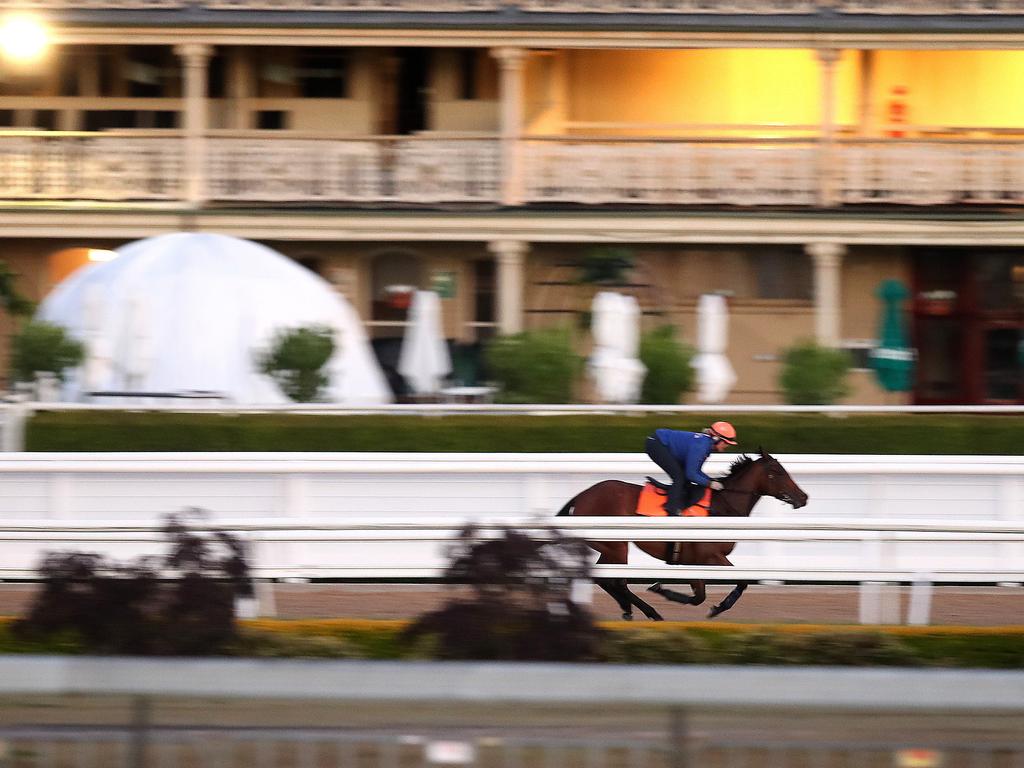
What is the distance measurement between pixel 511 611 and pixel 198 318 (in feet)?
37.4

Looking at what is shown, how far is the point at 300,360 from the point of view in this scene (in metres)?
16.6

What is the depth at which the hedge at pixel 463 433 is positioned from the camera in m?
14.8

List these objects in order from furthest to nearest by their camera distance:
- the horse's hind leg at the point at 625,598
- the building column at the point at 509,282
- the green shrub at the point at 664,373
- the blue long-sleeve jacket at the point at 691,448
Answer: the building column at the point at 509,282, the green shrub at the point at 664,373, the blue long-sleeve jacket at the point at 691,448, the horse's hind leg at the point at 625,598

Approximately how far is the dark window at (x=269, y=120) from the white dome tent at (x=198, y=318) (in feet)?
17.3

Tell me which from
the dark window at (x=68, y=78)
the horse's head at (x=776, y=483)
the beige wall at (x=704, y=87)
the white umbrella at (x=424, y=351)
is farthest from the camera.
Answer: the dark window at (x=68, y=78)

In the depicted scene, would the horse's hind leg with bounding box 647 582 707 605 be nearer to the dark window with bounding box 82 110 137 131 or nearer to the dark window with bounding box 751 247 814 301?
the dark window with bounding box 751 247 814 301

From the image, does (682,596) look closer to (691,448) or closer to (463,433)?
(691,448)

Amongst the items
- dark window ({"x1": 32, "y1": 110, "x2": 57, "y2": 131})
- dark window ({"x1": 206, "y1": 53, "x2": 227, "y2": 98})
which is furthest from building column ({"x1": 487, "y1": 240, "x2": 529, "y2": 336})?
dark window ({"x1": 32, "y1": 110, "x2": 57, "y2": 131})

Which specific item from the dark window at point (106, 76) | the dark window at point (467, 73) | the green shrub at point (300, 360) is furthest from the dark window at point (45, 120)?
the green shrub at point (300, 360)

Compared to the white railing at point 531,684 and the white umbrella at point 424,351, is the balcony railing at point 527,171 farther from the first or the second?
the white railing at point 531,684

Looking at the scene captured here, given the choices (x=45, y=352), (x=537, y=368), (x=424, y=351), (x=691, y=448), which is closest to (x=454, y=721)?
(x=691, y=448)

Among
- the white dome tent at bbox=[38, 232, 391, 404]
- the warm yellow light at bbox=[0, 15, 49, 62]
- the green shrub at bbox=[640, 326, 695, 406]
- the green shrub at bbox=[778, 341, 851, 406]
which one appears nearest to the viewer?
the green shrub at bbox=[778, 341, 851, 406]

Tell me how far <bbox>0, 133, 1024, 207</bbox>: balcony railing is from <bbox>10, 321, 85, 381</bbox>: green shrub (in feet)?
19.8

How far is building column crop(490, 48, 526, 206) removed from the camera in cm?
2222
